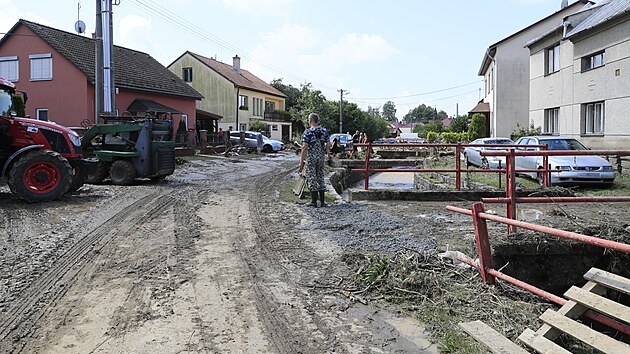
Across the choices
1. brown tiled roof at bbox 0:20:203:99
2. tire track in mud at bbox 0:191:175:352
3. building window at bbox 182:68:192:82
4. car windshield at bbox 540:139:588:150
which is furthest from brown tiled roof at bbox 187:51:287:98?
tire track in mud at bbox 0:191:175:352

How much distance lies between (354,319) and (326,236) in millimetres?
3245

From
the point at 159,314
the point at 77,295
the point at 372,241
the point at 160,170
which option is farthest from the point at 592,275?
the point at 160,170

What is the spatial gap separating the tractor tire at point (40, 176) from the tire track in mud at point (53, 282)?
229cm

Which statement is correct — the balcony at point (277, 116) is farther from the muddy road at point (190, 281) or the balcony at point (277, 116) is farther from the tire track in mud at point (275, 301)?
the tire track in mud at point (275, 301)

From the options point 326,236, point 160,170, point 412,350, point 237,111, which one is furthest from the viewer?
point 237,111

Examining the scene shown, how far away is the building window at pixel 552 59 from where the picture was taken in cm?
2444

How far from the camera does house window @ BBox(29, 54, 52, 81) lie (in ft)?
99.9

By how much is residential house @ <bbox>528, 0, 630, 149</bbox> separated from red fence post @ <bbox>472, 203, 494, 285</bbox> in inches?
582

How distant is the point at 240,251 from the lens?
728 cm

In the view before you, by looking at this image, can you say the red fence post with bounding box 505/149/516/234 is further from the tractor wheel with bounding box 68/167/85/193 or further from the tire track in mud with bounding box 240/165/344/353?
the tractor wheel with bounding box 68/167/85/193

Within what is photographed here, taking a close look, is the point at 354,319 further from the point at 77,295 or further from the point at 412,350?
the point at 77,295

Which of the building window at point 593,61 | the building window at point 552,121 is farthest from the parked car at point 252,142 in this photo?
the building window at point 593,61

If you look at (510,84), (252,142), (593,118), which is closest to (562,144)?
(593,118)

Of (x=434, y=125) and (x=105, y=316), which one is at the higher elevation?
(x=434, y=125)
